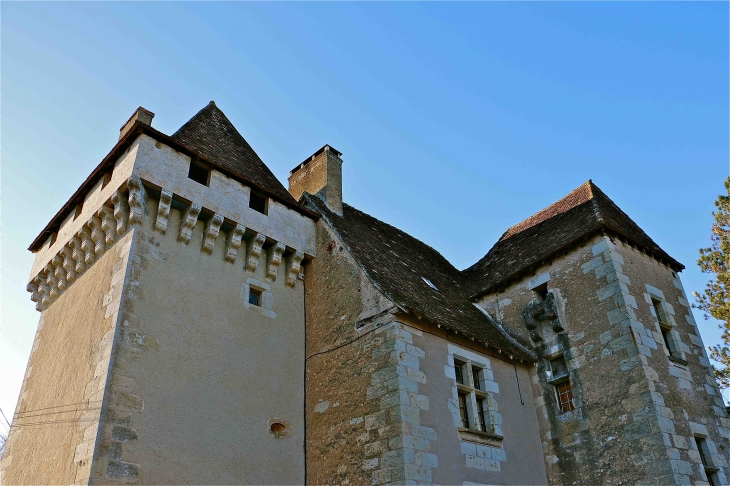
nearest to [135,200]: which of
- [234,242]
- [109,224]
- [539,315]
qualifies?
[109,224]

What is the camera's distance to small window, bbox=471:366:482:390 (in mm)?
10859

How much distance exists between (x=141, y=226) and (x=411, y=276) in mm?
5693

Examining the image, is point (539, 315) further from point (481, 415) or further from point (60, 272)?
point (60, 272)

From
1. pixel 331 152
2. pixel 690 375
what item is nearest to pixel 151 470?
pixel 331 152

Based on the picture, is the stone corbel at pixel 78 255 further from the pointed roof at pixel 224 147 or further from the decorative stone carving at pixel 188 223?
the pointed roof at pixel 224 147

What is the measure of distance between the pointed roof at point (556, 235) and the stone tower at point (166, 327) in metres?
4.85

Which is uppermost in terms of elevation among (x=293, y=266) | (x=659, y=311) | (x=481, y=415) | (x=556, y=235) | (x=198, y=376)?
(x=556, y=235)

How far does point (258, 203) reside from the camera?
1220 centimetres

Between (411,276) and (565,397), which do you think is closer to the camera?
(565,397)

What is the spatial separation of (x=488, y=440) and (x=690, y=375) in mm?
4502

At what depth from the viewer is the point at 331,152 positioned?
49.1 feet

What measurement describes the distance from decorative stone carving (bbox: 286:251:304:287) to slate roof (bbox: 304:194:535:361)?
39.6 inches

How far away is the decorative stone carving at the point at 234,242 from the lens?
11.0 meters

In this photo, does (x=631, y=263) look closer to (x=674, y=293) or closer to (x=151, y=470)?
(x=674, y=293)
